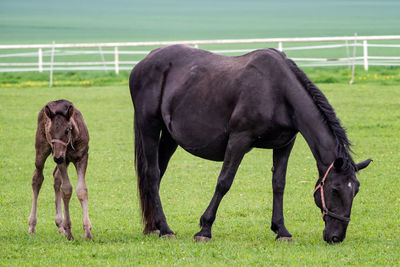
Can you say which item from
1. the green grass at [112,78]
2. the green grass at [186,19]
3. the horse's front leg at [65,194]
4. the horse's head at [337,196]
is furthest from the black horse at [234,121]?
the green grass at [186,19]

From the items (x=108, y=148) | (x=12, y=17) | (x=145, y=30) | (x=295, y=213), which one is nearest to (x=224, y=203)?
(x=295, y=213)

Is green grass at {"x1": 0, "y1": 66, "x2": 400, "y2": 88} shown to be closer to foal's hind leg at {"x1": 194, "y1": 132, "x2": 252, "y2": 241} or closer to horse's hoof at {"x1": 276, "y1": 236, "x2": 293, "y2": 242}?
horse's hoof at {"x1": 276, "y1": 236, "x2": 293, "y2": 242}

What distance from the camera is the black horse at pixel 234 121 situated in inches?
265

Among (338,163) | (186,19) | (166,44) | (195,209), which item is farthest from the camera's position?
(186,19)

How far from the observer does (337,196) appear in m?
6.66

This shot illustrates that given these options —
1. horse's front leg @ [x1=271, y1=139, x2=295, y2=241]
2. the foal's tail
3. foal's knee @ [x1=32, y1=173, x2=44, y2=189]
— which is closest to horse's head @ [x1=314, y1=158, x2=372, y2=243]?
horse's front leg @ [x1=271, y1=139, x2=295, y2=241]

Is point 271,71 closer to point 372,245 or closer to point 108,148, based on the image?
point 372,245

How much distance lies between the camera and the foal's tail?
793cm

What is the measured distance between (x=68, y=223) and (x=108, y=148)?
7449mm

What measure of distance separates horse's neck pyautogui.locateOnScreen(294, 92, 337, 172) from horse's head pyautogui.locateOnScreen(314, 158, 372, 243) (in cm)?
13

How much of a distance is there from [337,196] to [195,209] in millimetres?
3081

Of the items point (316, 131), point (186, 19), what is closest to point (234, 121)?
point (316, 131)

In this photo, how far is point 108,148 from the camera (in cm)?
1469

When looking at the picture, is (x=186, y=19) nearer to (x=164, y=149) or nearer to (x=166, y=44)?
(x=166, y=44)
